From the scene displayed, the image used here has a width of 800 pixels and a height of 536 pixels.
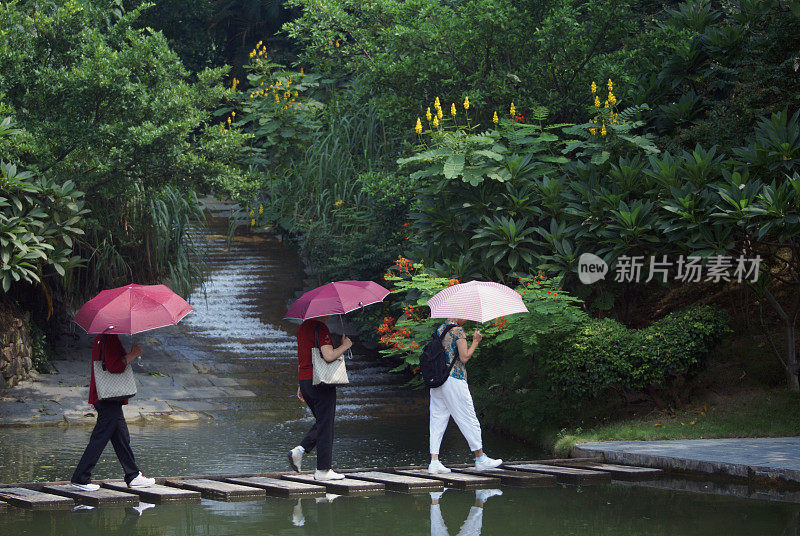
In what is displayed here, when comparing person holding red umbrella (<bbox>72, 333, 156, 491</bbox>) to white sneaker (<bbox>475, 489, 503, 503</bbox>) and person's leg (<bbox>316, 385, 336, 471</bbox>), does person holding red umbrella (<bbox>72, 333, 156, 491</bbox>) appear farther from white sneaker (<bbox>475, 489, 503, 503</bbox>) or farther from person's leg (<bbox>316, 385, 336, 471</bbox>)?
white sneaker (<bbox>475, 489, 503, 503</bbox>)

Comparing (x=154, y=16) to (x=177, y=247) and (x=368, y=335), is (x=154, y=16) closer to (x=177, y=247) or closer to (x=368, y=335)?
(x=177, y=247)

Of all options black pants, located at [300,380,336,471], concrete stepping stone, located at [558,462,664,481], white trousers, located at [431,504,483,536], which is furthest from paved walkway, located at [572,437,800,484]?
black pants, located at [300,380,336,471]

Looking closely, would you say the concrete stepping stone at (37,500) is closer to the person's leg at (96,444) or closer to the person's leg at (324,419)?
the person's leg at (96,444)

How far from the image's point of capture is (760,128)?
39.2 feet

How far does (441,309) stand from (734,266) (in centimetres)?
486

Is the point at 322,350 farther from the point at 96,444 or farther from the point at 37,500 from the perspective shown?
the point at 37,500

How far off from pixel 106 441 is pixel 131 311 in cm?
127

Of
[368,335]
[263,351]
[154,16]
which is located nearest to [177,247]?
[263,351]

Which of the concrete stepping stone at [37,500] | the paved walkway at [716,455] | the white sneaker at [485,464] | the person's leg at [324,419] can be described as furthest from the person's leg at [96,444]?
the paved walkway at [716,455]

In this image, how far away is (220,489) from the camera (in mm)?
8797

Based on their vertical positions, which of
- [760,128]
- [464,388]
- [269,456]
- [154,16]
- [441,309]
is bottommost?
[269,456]

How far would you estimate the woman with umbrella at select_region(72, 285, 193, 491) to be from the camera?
28.8 ft

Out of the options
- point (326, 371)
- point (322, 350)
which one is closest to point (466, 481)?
point (326, 371)

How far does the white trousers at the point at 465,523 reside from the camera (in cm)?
729
